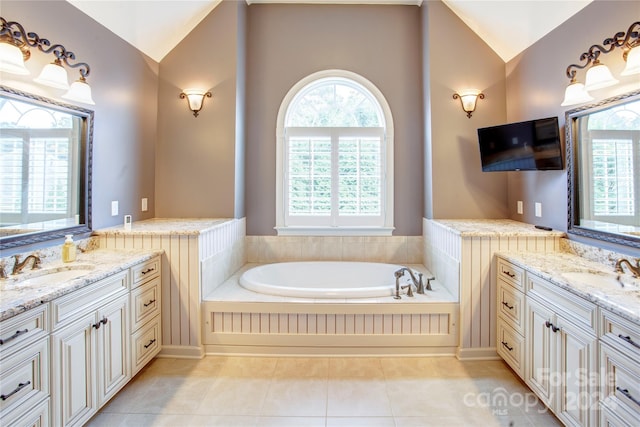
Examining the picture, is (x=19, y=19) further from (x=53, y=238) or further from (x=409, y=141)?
(x=409, y=141)

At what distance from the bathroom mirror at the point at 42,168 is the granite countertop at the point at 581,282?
2981mm

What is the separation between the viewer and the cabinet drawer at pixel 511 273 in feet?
6.90

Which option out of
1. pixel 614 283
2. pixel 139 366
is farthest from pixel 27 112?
pixel 614 283

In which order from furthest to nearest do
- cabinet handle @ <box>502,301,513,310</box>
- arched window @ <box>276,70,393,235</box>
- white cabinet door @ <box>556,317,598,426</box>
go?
1. arched window @ <box>276,70,393,235</box>
2. cabinet handle @ <box>502,301,513,310</box>
3. white cabinet door @ <box>556,317,598,426</box>

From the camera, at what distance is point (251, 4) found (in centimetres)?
346

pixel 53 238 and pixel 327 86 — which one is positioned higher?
pixel 327 86

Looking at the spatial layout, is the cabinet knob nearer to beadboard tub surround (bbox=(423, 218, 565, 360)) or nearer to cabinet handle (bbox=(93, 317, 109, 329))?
beadboard tub surround (bbox=(423, 218, 565, 360))

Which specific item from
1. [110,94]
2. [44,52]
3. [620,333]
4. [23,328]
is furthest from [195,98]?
[620,333]

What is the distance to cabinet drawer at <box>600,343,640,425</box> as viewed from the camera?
126cm

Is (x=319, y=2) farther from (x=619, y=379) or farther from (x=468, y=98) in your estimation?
(x=619, y=379)

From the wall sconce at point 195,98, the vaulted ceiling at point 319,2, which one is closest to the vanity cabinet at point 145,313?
the wall sconce at point 195,98

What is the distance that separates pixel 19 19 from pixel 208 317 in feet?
7.21

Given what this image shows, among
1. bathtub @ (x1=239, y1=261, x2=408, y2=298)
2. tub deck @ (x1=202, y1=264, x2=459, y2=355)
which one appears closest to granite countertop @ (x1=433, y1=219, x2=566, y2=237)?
tub deck @ (x1=202, y1=264, x2=459, y2=355)

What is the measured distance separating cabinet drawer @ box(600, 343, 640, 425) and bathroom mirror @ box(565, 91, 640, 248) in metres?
0.86
